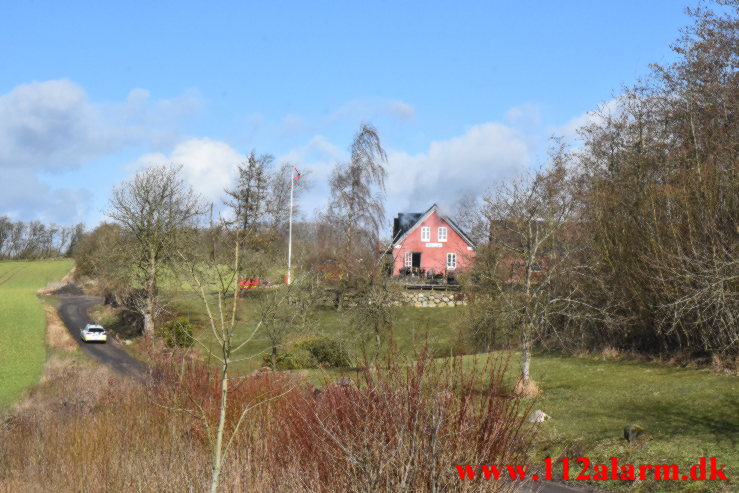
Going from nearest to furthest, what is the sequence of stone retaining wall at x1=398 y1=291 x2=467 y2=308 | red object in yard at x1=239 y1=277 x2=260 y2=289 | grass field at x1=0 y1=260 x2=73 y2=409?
red object in yard at x1=239 y1=277 x2=260 y2=289 < grass field at x1=0 y1=260 x2=73 y2=409 < stone retaining wall at x1=398 y1=291 x2=467 y2=308

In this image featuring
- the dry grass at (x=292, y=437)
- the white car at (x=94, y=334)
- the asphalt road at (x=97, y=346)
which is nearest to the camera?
the dry grass at (x=292, y=437)

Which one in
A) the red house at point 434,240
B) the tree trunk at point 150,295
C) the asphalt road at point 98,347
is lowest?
the asphalt road at point 98,347

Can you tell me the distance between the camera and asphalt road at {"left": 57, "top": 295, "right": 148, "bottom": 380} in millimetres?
38594

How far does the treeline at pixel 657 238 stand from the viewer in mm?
22688

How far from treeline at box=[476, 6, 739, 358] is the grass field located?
2283 centimetres

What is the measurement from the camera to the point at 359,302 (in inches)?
1406

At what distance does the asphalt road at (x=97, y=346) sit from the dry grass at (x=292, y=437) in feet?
23.4

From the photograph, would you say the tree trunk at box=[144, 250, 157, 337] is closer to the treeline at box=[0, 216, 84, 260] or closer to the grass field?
the grass field

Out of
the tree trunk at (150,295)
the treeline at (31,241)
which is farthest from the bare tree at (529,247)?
the treeline at (31,241)

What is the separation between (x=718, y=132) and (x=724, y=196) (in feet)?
15.2

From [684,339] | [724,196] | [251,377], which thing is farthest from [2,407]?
[724,196]

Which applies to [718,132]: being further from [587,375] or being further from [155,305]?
[155,305]

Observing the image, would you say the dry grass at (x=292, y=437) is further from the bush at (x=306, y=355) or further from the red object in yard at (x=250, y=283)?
the bush at (x=306, y=355)

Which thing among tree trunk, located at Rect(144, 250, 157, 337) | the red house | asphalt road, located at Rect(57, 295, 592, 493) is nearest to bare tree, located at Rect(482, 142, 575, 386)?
asphalt road, located at Rect(57, 295, 592, 493)
